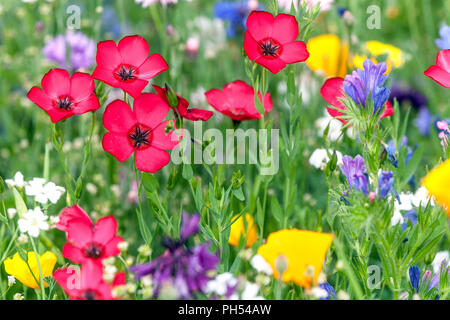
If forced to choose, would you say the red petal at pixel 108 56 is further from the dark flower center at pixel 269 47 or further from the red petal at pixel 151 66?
the dark flower center at pixel 269 47

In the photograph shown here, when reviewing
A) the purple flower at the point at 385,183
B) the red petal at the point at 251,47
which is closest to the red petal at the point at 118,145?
the red petal at the point at 251,47

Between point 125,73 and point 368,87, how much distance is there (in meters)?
0.34

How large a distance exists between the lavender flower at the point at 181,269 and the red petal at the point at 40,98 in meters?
0.27

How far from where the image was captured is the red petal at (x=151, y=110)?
0.85m

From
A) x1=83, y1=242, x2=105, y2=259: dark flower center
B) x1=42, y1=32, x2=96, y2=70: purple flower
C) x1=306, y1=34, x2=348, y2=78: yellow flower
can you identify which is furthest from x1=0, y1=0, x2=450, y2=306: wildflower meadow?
x1=42, y1=32, x2=96, y2=70: purple flower

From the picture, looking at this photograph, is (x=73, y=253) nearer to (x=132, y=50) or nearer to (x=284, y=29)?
(x=132, y=50)

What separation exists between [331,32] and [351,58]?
0.80 m

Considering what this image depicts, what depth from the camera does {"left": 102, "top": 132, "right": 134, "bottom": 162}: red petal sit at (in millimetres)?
813

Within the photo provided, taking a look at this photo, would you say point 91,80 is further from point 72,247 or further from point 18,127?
point 18,127

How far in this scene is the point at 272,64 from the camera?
83 cm

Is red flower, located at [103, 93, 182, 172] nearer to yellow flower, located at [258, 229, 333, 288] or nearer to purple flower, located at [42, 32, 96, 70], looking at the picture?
yellow flower, located at [258, 229, 333, 288]

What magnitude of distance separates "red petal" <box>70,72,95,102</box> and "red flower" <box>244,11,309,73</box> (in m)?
0.25
